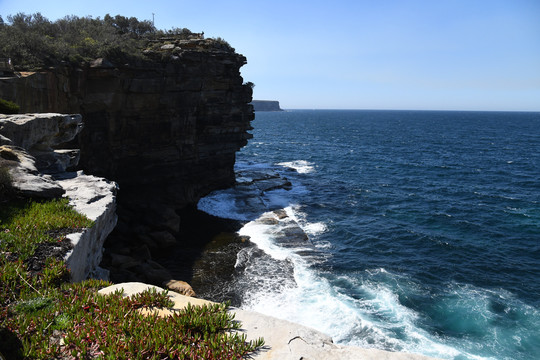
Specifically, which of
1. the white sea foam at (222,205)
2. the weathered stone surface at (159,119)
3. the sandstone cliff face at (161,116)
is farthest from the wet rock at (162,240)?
the white sea foam at (222,205)

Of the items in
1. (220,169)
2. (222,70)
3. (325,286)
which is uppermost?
(222,70)

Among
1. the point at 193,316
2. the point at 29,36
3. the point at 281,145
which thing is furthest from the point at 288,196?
the point at 281,145

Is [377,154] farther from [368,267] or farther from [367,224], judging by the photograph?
[368,267]

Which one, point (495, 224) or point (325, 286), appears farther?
point (495, 224)

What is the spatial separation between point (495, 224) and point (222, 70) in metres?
29.4

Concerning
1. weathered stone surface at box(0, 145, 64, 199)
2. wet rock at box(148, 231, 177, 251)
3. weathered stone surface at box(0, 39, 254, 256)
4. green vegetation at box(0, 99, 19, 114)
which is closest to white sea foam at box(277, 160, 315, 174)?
weathered stone surface at box(0, 39, 254, 256)

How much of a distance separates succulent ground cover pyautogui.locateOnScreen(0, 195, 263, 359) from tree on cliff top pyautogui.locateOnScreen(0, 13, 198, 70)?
74.6 feet

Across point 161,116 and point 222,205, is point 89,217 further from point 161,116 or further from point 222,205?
point 161,116

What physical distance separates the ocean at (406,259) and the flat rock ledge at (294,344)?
9.98 metres

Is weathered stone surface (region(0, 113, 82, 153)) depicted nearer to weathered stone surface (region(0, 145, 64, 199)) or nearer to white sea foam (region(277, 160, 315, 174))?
weathered stone surface (region(0, 145, 64, 199))

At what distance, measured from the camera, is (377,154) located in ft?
228

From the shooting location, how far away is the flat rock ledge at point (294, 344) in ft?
24.1

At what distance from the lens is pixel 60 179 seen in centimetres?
1866

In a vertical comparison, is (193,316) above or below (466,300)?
above
